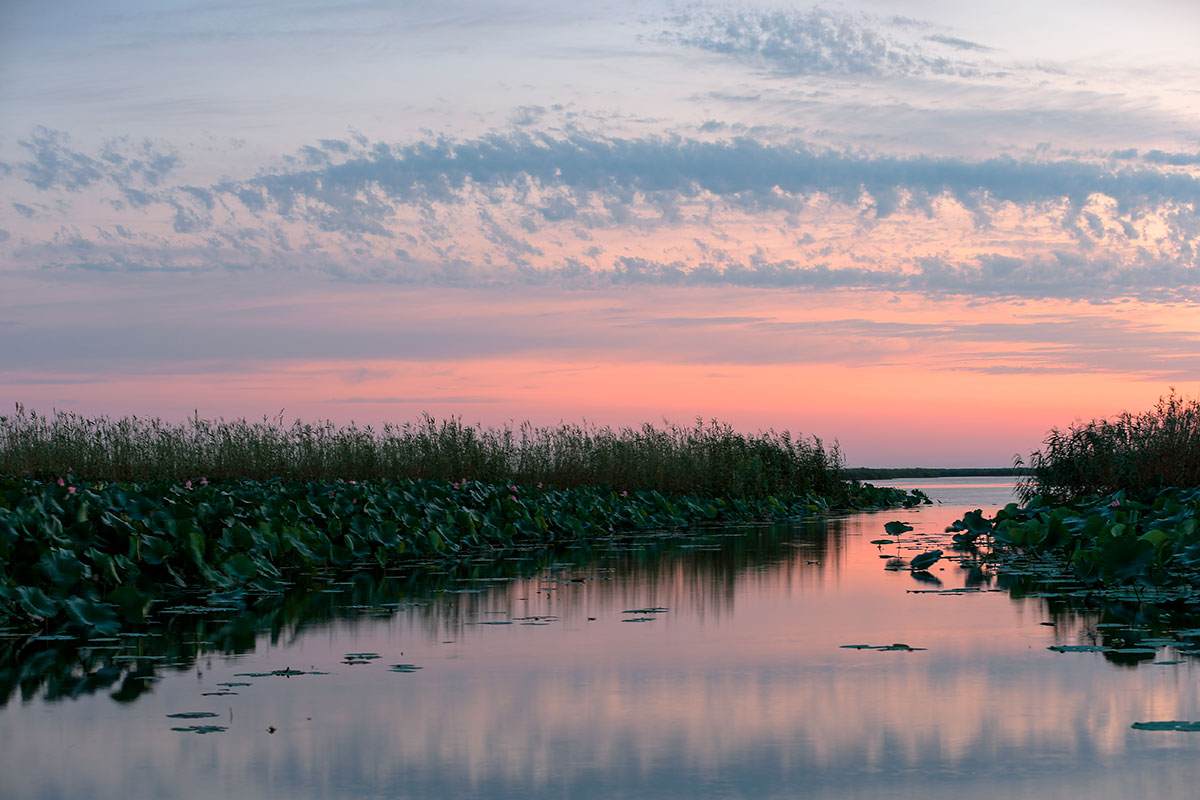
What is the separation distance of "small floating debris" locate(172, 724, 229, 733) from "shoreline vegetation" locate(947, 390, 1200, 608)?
598cm

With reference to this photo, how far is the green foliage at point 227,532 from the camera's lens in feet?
22.0

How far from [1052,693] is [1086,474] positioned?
12.5m

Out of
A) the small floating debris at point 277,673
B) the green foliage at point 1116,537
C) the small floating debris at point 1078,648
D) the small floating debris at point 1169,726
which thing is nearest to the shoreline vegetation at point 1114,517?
the green foliage at point 1116,537

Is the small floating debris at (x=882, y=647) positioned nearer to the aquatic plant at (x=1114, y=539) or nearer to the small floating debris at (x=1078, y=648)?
the small floating debris at (x=1078, y=648)

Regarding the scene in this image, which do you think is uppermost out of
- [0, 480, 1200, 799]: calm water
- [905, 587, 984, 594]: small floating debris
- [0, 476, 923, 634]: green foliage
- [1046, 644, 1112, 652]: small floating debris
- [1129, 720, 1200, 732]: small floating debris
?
[0, 476, 923, 634]: green foliage

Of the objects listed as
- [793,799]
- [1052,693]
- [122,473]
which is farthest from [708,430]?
[793,799]

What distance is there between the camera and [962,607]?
7.65 meters

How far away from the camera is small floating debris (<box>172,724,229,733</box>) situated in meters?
4.13

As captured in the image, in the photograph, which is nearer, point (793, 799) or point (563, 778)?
point (793, 799)

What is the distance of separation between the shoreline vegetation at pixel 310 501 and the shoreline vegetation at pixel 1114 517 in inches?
219

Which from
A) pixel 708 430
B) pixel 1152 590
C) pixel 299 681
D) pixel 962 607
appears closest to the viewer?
pixel 299 681

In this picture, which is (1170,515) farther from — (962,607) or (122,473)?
(122,473)

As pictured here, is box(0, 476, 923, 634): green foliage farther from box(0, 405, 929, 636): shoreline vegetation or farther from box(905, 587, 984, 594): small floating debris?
box(905, 587, 984, 594): small floating debris

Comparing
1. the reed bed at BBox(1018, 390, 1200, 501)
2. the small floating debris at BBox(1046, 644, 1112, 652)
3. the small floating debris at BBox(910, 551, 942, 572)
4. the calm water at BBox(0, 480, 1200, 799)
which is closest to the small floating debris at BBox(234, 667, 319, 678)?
the calm water at BBox(0, 480, 1200, 799)
